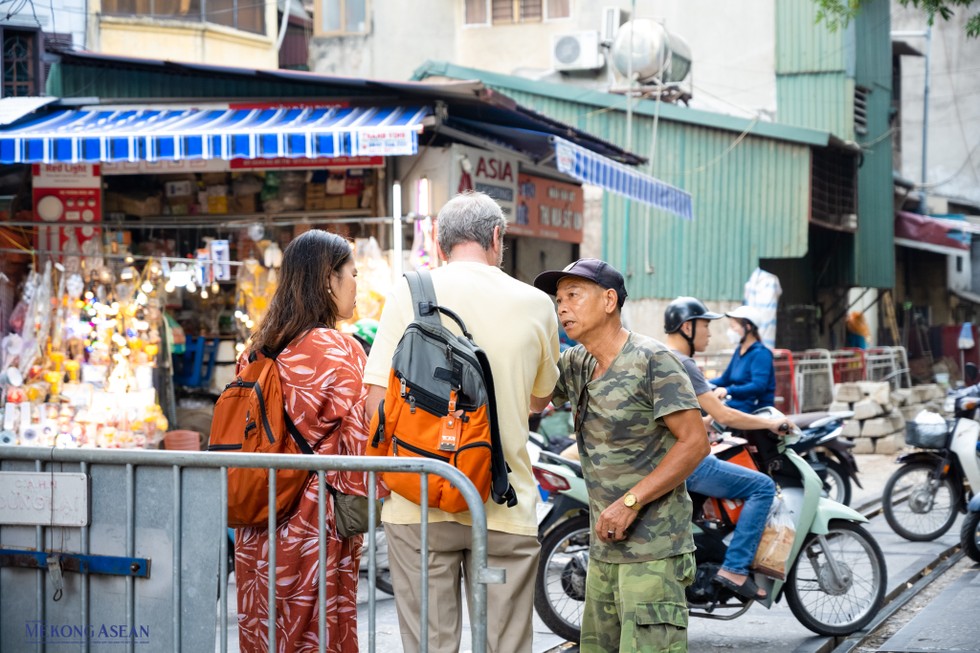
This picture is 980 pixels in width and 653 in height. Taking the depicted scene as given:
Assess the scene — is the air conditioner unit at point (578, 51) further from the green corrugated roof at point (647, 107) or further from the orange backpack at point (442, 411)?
the orange backpack at point (442, 411)

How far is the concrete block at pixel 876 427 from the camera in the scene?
16188 mm

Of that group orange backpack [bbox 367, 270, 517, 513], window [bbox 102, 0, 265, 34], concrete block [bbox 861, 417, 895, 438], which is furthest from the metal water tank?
orange backpack [bbox 367, 270, 517, 513]

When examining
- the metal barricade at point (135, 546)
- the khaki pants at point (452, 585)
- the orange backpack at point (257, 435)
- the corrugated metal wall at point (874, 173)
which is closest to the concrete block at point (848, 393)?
the corrugated metal wall at point (874, 173)

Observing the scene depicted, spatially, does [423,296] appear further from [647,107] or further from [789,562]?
[647,107]

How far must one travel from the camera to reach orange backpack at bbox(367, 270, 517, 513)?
3.67 m

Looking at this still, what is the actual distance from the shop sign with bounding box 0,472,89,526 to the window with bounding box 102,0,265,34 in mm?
15243

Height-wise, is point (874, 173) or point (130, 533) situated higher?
point (874, 173)

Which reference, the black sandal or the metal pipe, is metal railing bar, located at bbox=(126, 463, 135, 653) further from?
the metal pipe

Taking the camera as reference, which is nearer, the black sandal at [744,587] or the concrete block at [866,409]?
the black sandal at [744,587]

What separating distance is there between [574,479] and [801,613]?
1.46 m

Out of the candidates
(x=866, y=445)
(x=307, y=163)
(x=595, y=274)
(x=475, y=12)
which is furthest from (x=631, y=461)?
(x=475, y=12)

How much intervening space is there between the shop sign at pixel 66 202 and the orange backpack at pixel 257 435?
679cm

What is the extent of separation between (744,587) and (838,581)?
0.73m

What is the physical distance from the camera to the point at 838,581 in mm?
6402
